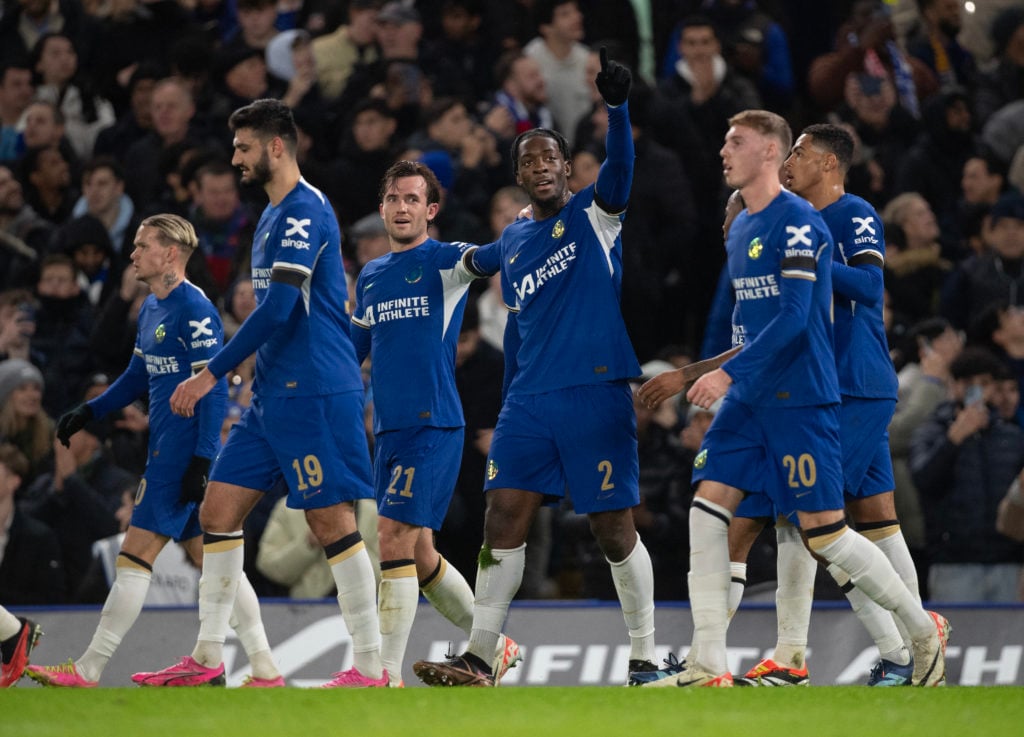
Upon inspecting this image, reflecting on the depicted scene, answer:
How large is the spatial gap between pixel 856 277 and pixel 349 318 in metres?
2.58

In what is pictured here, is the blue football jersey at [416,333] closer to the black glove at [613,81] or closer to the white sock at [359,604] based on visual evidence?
the white sock at [359,604]

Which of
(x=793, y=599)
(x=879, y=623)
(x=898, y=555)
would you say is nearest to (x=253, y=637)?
(x=793, y=599)

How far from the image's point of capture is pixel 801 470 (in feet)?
26.3

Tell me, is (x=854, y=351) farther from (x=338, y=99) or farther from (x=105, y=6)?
(x=105, y=6)

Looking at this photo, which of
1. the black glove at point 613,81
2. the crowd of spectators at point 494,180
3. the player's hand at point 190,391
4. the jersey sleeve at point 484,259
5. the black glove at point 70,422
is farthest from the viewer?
the crowd of spectators at point 494,180

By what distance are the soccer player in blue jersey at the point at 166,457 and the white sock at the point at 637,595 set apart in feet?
6.40

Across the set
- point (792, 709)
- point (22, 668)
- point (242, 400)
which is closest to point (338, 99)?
point (242, 400)

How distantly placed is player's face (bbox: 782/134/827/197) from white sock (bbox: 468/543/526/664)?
2353 millimetres

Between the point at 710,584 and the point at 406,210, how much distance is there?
2620 millimetres

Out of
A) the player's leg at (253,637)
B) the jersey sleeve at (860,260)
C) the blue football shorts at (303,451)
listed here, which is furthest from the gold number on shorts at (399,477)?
the jersey sleeve at (860,260)

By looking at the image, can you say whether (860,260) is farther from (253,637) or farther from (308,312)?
(253,637)

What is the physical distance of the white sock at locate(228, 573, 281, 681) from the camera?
30.9 ft

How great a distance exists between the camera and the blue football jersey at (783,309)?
25.9 ft

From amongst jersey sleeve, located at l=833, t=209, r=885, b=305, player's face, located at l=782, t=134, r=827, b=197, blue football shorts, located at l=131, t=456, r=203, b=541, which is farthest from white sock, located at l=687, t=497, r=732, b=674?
blue football shorts, located at l=131, t=456, r=203, b=541
